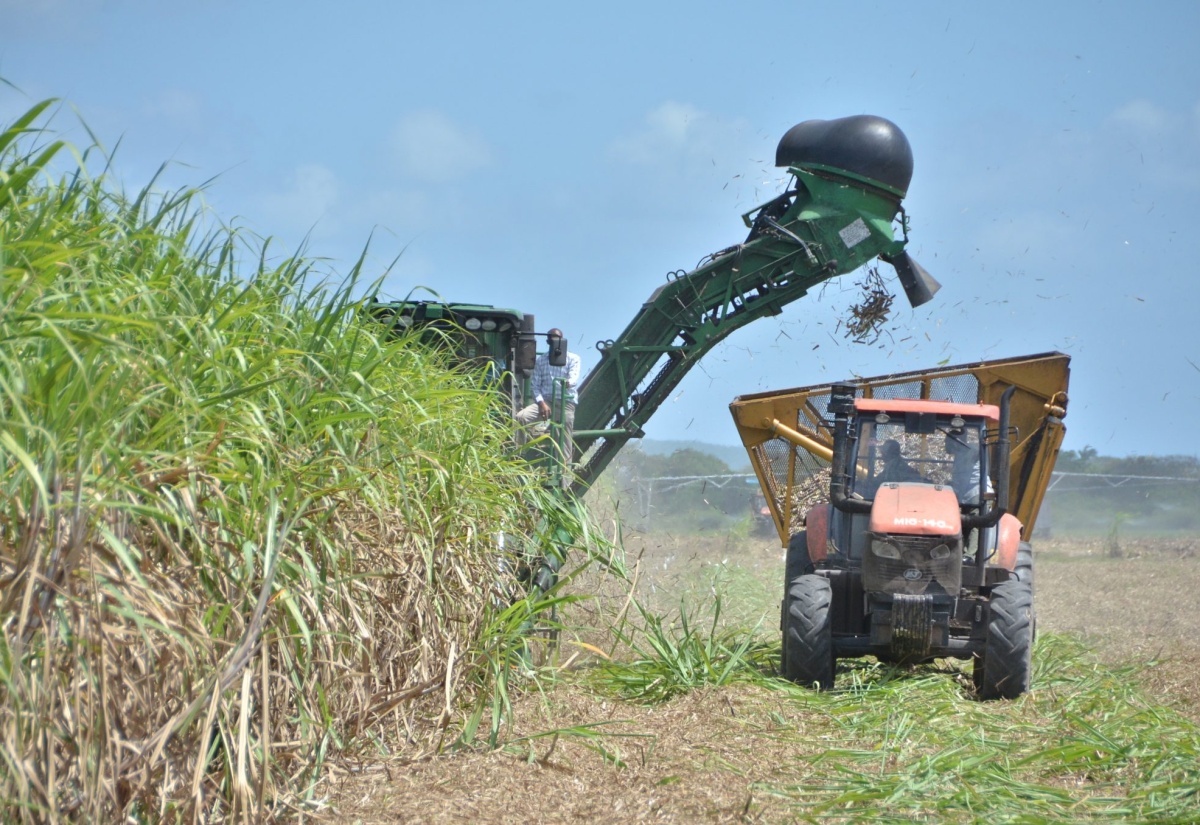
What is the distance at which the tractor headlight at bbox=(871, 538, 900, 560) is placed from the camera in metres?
7.01

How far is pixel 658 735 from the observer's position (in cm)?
543

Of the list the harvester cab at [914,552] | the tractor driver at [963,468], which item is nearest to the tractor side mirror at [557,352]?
the harvester cab at [914,552]

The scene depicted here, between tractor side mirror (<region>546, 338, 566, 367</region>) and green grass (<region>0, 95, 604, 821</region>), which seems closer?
green grass (<region>0, 95, 604, 821</region>)

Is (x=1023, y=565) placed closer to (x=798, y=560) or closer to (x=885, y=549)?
(x=885, y=549)

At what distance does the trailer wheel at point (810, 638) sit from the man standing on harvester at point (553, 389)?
1.52 m

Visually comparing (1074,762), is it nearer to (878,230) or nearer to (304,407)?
(304,407)

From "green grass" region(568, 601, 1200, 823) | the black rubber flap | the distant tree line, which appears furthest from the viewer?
the distant tree line

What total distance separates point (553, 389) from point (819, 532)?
187 cm

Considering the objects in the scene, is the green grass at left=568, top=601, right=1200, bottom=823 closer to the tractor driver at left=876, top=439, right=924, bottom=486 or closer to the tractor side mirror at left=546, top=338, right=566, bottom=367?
the tractor driver at left=876, top=439, right=924, bottom=486

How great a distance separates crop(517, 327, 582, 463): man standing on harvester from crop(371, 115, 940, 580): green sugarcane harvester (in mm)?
652

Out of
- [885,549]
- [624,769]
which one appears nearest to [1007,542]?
[885,549]

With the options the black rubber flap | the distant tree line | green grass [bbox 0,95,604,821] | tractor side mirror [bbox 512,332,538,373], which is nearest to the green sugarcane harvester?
the black rubber flap

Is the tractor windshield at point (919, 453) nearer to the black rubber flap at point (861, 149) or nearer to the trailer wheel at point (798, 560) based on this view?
the trailer wheel at point (798, 560)

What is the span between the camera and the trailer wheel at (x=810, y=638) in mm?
6984
